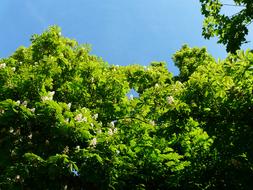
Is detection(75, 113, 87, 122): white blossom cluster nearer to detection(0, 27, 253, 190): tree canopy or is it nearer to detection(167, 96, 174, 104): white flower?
detection(0, 27, 253, 190): tree canopy

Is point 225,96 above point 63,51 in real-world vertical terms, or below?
below

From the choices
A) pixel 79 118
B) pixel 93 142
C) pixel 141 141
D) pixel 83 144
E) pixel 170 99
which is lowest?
pixel 93 142

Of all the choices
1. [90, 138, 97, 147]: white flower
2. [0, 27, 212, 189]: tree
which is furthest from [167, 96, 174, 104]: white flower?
[90, 138, 97, 147]: white flower

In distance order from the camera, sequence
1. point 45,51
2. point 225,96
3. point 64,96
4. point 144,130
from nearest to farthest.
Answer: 1. point 225,96
2. point 144,130
3. point 64,96
4. point 45,51

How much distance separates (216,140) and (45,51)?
12.8 meters

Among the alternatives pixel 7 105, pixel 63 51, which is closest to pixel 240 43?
pixel 7 105

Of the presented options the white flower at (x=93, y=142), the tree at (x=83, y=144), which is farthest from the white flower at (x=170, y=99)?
the white flower at (x=93, y=142)

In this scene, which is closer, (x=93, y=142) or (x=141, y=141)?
(x=93, y=142)

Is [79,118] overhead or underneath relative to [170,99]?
underneath

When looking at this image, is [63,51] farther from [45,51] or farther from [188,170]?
[188,170]

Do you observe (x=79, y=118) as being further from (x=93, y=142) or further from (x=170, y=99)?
(x=170, y=99)

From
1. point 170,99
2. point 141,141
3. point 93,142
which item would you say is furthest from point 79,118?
point 170,99

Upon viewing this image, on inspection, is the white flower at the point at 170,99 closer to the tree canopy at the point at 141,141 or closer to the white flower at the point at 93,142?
the tree canopy at the point at 141,141

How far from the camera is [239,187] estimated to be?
12945 millimetres
